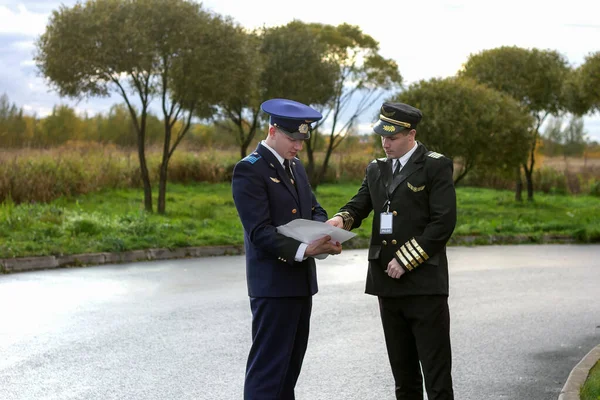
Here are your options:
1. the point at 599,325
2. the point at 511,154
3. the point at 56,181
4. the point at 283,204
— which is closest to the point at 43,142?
the point at 56,181

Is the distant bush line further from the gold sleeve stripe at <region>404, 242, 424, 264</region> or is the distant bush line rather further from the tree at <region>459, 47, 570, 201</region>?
the gold sleeve stripe at <region>404, 242, 424, 264</region>

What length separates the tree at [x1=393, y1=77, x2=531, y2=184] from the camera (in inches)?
1050

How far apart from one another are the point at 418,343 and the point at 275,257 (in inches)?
39.3

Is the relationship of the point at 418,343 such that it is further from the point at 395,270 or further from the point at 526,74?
the point at 526,74

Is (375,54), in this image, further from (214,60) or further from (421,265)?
(421,265)

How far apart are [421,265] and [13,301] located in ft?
21.2

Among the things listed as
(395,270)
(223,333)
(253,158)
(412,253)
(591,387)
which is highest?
(253,158)

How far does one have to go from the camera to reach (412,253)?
4992mm

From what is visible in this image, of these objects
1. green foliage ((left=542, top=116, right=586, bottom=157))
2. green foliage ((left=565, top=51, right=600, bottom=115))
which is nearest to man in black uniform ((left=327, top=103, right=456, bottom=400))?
green foliage ((left=565, top=51, right=600, bottom=115))

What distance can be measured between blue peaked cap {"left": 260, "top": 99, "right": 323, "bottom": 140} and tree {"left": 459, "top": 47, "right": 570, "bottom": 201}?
3010 centimetres

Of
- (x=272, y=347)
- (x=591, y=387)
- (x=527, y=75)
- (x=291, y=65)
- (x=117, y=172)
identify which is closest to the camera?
(x=272, y=347)

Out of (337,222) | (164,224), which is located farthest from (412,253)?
(164,224)

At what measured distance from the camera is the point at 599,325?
963 centimetres

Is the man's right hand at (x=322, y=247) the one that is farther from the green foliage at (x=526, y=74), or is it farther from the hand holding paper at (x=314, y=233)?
the green foliage at (x=526, y=74)
